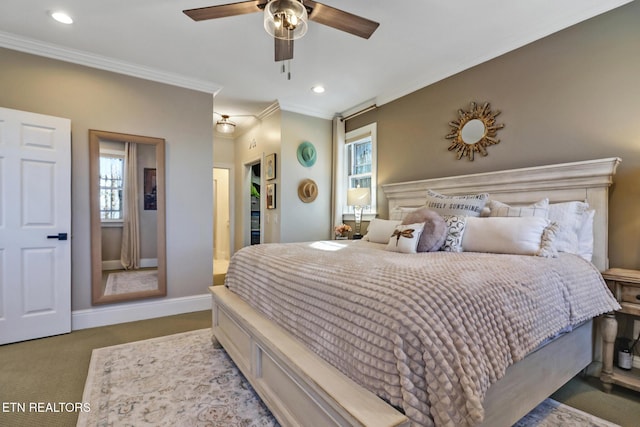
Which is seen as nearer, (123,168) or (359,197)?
(123,168)

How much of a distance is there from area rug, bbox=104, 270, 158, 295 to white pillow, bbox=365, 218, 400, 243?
236 centimetres

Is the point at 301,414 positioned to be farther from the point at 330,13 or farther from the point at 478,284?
the point at 330,13

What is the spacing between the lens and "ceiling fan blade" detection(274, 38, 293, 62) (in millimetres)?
2041

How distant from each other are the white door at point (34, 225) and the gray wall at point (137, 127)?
0.53 ft

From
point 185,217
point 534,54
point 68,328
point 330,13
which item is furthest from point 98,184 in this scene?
point 534,54

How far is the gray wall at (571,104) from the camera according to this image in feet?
6.75

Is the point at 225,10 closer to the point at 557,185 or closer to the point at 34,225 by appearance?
the point at 34,225

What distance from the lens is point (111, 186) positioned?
10.1 ft

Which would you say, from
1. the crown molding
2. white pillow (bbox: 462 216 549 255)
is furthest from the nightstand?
the crown molding

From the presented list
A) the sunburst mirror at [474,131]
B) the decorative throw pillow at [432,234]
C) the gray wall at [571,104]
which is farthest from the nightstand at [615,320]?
the sunburst mirror at [474,131]

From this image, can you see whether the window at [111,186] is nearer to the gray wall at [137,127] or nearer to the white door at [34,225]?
the gray wall at [137,127]

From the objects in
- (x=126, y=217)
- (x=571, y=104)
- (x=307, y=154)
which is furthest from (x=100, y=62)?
(x=571, y=104)

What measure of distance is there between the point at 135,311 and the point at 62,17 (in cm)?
268

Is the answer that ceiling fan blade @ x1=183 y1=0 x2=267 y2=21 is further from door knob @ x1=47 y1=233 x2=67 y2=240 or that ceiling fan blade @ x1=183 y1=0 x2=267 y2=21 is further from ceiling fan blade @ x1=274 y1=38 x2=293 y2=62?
door knob @ x1=47 y1=233 x2=67 y2=240
